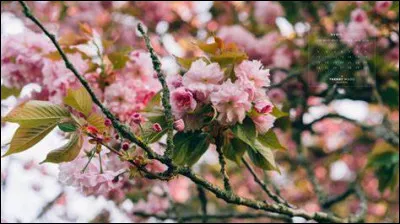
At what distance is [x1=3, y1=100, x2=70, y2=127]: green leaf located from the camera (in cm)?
153

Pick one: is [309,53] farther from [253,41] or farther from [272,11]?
[272,11]

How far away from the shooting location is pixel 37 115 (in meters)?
1.55

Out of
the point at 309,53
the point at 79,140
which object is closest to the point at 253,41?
the point at 309,53

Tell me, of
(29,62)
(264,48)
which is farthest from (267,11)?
(29,62)

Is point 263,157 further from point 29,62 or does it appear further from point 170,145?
point 29,62

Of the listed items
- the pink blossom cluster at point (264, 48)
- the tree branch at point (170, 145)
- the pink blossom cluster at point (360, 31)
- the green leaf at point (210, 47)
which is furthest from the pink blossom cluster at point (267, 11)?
the tree branch at point (170, 145)

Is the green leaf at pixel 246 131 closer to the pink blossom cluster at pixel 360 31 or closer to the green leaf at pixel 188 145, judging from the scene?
the green leaf at pixel 188 145

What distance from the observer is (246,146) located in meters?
1.88

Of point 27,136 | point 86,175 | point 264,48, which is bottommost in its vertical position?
point 86,175

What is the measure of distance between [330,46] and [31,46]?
6.23 ft

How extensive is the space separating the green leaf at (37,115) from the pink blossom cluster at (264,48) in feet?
7.04

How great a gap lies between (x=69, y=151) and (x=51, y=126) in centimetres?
9

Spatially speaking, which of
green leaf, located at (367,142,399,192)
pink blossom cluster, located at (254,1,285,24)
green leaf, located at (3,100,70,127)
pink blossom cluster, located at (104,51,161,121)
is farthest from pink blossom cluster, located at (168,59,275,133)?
pink blossom cluster, located at (254,1,285,24)

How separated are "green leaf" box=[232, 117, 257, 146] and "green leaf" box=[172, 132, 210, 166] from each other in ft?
0.44
